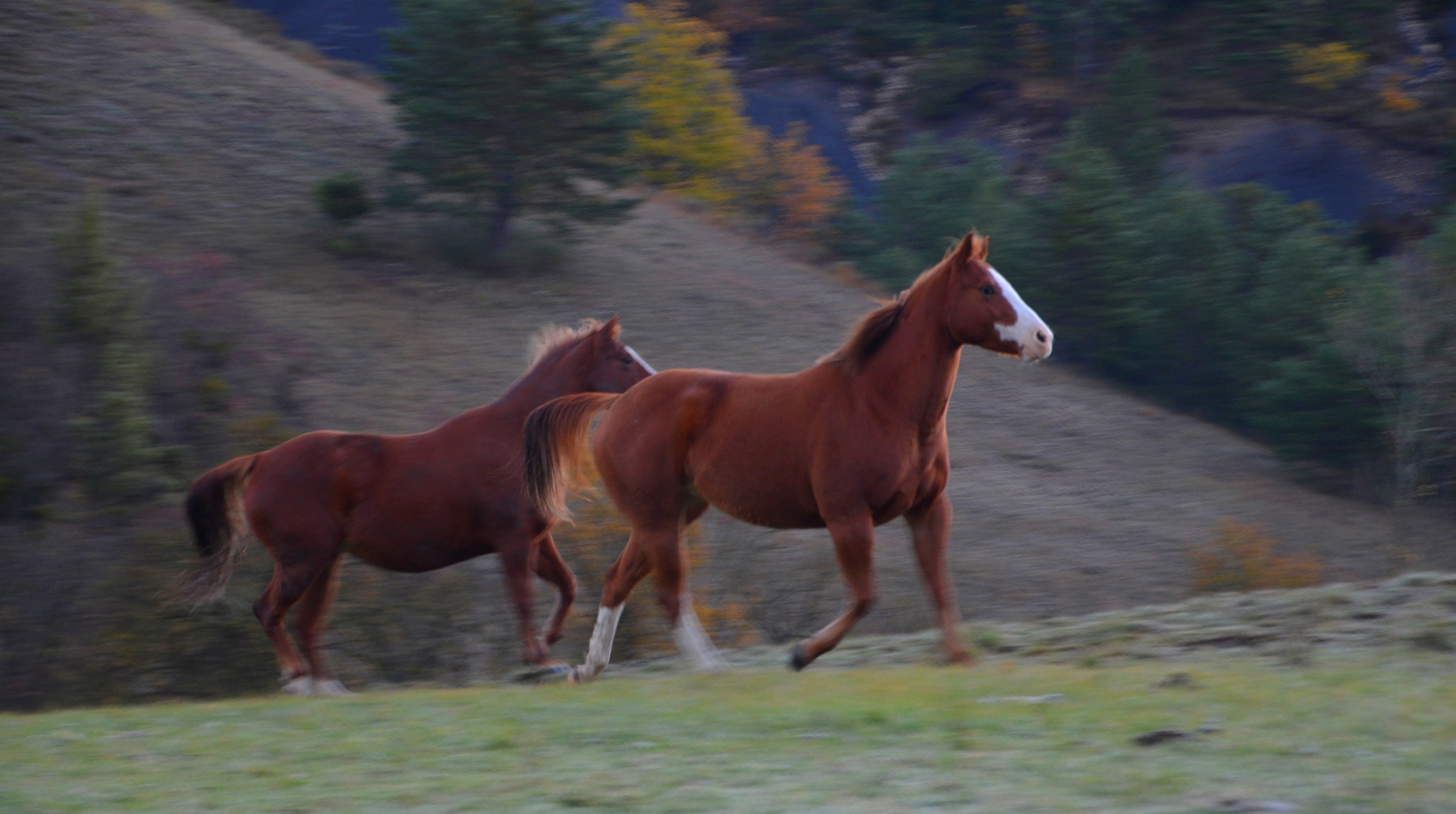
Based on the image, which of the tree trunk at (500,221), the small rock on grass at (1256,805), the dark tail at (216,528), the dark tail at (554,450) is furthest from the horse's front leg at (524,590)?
the tree trunk at (500,221)

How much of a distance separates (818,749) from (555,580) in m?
4.33

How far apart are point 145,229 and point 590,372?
18.7 m

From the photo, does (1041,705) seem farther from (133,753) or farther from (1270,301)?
(1270,301)

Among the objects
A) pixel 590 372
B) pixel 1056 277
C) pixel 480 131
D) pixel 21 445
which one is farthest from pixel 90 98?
pixel 590 372

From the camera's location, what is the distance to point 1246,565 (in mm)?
19281

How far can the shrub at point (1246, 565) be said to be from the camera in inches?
741

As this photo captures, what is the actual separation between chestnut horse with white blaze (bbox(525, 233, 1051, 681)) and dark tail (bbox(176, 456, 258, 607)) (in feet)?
8.51

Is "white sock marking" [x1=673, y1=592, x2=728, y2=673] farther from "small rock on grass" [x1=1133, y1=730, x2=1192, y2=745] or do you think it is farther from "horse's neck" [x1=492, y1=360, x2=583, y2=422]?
"small rock on grass" [x1=1133, y1=730, x2=1192, y2=745]

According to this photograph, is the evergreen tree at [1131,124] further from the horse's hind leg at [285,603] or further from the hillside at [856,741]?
the hillside at [856,741]

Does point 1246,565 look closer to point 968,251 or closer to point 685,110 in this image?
point 968,251

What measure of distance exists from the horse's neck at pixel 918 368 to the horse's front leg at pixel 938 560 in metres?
0.48

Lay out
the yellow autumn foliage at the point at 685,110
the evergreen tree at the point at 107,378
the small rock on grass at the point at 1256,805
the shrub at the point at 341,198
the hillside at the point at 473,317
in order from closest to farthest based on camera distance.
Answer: the small rock on grass at the point at 1256,805 → the evergreen tree at the point at 107,378 → the hillside at the point at 473,317 → the shrub at the point at 341,198 → the yellow autumn foliage at the point at 685,110

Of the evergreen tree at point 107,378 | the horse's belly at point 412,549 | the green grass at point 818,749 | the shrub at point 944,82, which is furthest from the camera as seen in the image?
the shrub at point 944,82

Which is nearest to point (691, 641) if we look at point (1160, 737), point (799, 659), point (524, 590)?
point (799, 659)
